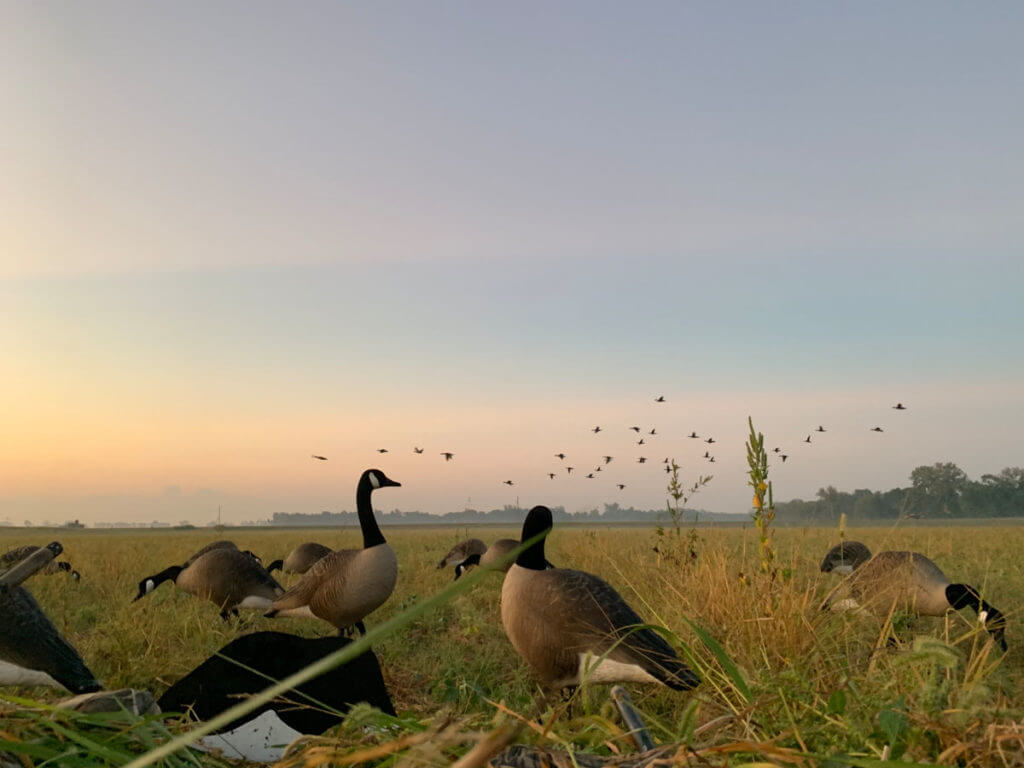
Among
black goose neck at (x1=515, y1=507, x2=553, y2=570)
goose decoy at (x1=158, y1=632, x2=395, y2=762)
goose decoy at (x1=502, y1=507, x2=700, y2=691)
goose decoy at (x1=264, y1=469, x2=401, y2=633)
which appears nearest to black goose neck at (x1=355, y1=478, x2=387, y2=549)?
goose decoy at (x1=264, y1=469, x2=401, y2=633)

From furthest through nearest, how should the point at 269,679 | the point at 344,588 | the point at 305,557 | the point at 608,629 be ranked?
the point at 305,557 < the point at 344,588 < the point at 608,629 < the point at 269,679

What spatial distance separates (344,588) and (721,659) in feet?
32.4

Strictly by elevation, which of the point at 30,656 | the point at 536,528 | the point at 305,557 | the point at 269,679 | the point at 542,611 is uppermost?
the point at 536,528

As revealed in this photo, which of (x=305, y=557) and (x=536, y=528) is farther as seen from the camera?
(x=305, y=557)

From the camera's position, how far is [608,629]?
6.66 meters

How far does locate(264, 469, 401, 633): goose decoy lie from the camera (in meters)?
11.0

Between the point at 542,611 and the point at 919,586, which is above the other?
the point at 542,611

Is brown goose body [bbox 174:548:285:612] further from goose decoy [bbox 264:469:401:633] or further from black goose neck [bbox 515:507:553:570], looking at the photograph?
black goose neck [bbox 515:507:553:570]

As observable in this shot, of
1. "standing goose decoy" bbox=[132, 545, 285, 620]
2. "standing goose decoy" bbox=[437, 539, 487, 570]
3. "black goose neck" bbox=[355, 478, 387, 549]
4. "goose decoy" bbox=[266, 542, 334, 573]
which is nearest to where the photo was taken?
"black goose neck" bbox=[355, 478, 387, 549]

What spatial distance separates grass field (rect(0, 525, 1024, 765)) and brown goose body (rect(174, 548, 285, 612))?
544 millimetres

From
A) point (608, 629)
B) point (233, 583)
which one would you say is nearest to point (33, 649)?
point (608, 629)

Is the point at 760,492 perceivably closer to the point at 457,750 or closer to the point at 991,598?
the point at 457,750

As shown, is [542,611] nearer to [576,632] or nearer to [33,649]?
[576,632]

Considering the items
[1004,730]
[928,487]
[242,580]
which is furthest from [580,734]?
[928,487]
